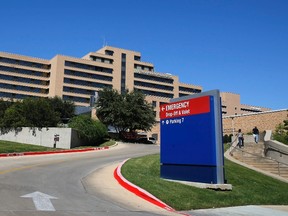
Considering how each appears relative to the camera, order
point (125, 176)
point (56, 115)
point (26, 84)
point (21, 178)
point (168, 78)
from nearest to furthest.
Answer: point (21, 178) → point (125, 176) → point (56, 115) → point (26, 84) → point (168, 78)

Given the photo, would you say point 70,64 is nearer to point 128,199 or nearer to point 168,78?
point 168,78

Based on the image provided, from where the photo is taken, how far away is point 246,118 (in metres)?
49.7

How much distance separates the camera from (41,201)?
10.1 m

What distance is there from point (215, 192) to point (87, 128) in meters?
29.6

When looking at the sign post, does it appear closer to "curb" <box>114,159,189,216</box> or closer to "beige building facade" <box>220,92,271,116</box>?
"curb" <box>114,159,189,216</box>

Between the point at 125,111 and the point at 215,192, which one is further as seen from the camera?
the point at 125,111

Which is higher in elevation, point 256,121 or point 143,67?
point 143,67

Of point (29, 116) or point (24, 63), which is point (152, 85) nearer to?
point (24, 63)

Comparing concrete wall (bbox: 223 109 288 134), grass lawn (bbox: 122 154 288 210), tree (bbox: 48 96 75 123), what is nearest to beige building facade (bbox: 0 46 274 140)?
tree (bbox: 48 96 75 123)

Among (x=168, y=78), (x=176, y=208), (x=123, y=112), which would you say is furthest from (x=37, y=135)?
(x=168, y=78)

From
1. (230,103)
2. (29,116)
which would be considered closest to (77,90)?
(230,103)

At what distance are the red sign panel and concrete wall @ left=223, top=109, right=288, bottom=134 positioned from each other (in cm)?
3110

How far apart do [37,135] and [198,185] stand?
27.9 m

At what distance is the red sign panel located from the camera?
14930mm
